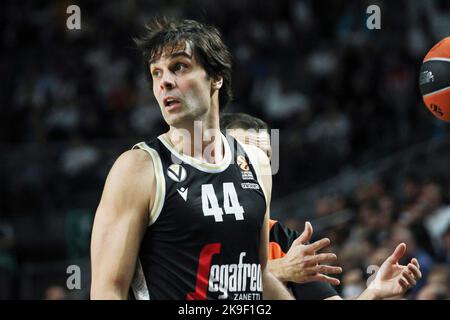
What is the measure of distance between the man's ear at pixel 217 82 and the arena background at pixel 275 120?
4.38m

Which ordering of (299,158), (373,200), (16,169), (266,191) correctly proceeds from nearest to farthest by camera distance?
(266,191) < (373,200) < (299,158) < (16,169)

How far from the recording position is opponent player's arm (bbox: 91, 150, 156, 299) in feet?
11.4

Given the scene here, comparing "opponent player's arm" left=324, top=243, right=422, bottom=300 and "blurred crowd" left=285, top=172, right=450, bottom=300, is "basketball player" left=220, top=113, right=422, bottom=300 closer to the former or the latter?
"opponent player's arm" left=324, top=243, right=422, bottom=300

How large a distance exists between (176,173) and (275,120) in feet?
32.0

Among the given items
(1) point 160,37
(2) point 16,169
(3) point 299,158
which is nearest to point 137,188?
(1) point 160,37

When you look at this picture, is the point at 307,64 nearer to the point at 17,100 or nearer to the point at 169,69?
the point at 17,100

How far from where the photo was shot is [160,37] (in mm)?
4012

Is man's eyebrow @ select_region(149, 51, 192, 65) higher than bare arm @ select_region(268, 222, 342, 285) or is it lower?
higher

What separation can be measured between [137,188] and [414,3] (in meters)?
11.7

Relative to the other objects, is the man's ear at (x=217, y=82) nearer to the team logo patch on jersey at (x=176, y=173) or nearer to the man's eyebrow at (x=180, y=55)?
the man's eyebrow at (x=180, y=55)

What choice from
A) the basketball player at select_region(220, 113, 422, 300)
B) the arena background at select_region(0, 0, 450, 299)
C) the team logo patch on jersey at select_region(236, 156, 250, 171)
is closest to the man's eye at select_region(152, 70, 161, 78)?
the team logo patch on jersey at select_region(236, 156, 250, 171)

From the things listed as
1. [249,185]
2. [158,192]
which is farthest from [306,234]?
[158,192]
